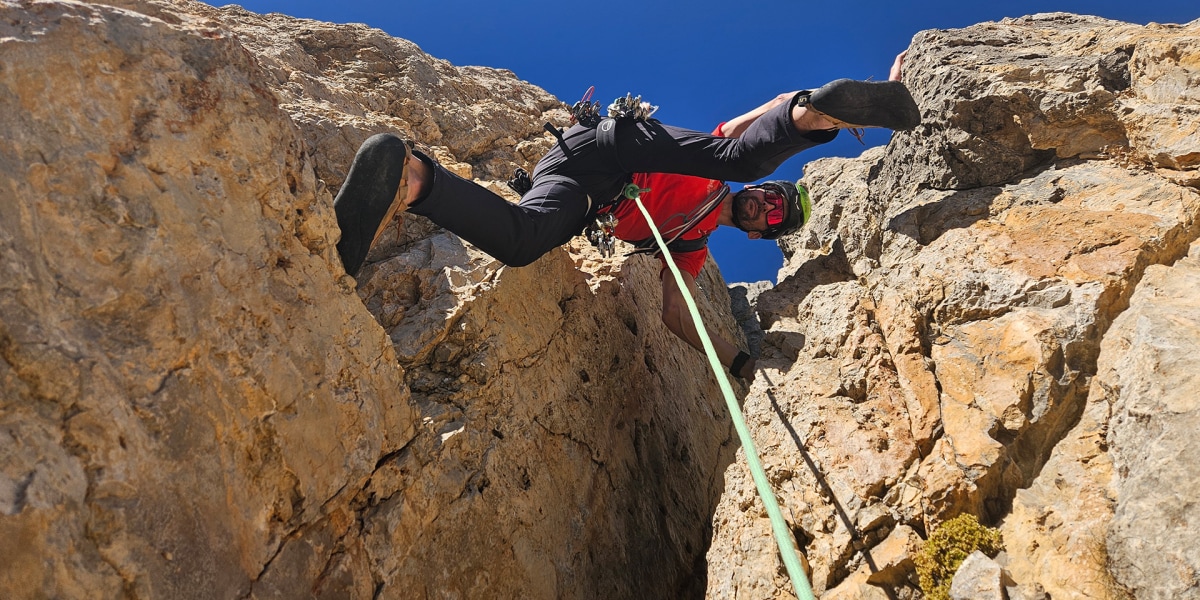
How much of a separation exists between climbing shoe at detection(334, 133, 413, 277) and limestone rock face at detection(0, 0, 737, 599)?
17 cm

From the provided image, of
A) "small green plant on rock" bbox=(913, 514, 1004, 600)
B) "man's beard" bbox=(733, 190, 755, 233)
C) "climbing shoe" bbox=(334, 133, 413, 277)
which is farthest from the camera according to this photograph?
"man's beard" bbox=(733, 190, 755, 233)

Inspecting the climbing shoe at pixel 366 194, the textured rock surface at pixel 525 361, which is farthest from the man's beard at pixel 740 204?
the climbing shoe at pixel 366 194

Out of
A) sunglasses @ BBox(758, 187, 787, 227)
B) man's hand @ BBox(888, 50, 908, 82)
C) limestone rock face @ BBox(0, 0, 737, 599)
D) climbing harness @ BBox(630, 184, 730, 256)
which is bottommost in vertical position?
limestone rock face @ BBox(0, 0, 737, 599)

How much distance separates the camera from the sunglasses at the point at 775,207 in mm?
5441

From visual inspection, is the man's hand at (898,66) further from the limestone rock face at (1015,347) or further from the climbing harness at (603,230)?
the climbing harness at (603,230)

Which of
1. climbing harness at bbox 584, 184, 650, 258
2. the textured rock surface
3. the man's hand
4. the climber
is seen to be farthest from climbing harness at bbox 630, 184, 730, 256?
the man's hand

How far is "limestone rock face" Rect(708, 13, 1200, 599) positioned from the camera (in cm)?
250

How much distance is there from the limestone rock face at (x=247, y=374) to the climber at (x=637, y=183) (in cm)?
36

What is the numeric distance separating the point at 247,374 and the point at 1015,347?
3471 millimetres

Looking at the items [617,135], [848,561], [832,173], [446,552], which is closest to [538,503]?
[446,552]

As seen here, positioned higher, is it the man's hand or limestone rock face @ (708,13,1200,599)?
the man's hand

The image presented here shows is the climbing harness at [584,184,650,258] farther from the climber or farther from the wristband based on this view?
the wristband

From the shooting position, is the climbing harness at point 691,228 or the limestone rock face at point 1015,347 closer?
the limestone rock face at point 1015,347

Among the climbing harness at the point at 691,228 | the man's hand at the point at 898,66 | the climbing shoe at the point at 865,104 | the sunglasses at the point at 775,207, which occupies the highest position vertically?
the man's hand at the point at 898,66
